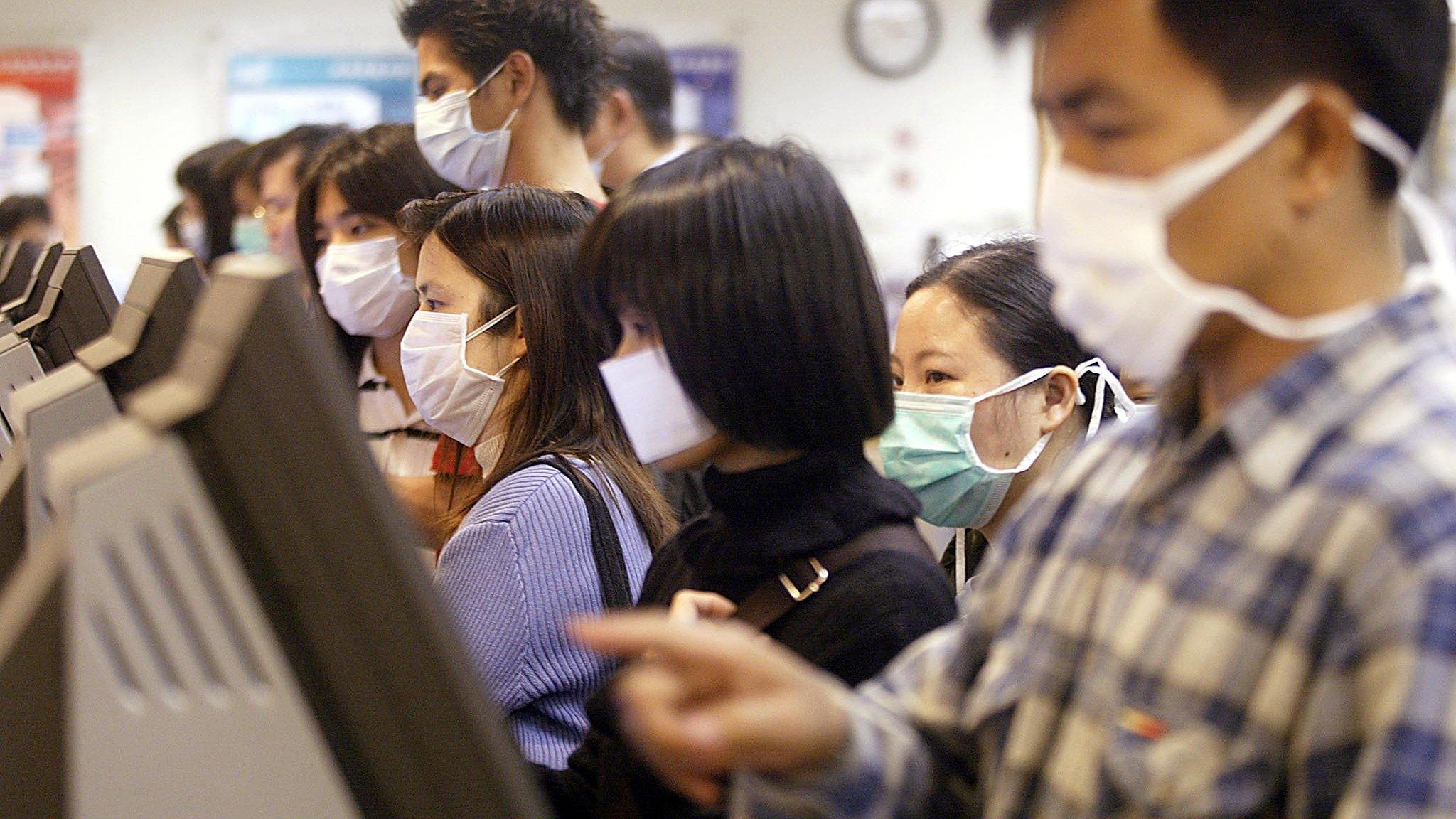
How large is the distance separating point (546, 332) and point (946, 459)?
21.8 inches

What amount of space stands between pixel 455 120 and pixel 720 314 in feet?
5.10

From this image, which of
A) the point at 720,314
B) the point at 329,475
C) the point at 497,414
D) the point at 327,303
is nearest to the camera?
the point at 329,475

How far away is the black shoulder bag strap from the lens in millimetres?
1709

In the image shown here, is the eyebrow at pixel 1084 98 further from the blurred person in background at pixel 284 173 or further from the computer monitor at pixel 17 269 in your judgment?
the blurred person in background at pixel 284 173

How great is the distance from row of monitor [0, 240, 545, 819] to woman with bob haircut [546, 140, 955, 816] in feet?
1.59

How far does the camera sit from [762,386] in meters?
1.24

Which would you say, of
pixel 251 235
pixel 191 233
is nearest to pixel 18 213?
pixel 191 233

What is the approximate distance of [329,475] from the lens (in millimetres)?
696

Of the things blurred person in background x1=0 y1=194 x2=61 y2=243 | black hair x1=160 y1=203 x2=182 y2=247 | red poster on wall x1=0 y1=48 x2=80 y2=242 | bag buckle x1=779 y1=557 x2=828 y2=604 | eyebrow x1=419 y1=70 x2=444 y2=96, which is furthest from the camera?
red poster on wall x1=0 y1=48 x2=80 y2=242

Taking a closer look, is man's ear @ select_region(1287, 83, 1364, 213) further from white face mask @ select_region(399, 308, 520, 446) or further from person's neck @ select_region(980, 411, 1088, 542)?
white face mask @ select_region(399, 308, 520, 446)

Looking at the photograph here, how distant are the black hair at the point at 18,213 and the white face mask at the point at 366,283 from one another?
352 centimetres

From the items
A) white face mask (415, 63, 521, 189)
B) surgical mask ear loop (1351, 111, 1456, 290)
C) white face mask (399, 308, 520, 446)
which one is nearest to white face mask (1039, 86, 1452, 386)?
surgical mask ear loop (1351, 111, 1456, 290)

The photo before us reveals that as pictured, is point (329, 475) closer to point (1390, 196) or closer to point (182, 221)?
point (1390, 196)

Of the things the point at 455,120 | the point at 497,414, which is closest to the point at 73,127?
the point at 455,120
